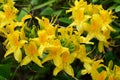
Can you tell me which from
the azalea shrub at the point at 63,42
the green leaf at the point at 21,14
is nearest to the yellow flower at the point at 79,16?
the azalea shrub at the point at 63,42

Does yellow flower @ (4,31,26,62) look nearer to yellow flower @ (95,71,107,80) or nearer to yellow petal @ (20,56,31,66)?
yellow petal @ (20,56,31,66)

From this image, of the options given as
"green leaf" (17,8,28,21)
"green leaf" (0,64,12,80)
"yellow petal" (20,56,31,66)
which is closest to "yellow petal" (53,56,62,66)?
"yellow petal" (20,56,31,66)

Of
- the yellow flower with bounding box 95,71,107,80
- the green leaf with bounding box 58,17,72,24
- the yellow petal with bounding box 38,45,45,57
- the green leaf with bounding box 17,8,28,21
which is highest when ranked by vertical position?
the yellow petal with bounding box 38,45,45,57

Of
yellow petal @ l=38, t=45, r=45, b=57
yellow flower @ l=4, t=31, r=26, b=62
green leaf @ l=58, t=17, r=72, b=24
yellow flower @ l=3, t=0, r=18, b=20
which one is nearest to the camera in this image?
yellow petal @ l=38, t=45, r=45, b=57

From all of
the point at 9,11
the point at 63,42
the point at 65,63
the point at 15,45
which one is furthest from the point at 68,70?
the point at 9,11

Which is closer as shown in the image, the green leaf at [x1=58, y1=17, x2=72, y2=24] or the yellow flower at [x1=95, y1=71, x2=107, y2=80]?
the yellow flower at [x1=95, y1=71, x2=107, y2=80]

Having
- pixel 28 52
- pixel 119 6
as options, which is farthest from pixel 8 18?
pixel 119 6

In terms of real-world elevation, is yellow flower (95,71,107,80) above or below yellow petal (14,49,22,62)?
below
